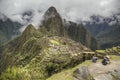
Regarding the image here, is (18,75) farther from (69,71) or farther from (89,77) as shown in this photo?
(89,77)

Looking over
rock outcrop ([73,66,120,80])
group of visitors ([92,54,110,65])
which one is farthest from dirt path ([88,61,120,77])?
rock outcrop ([73,66,120,80])

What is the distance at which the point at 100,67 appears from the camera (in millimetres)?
60344

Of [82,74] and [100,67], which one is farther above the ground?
[100,67]

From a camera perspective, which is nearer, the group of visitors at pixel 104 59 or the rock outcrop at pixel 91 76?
the rock outcrop at pixel 91 76

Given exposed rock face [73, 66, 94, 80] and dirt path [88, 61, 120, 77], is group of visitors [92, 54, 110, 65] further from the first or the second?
exposed rock face [73, 66, 94, 80]

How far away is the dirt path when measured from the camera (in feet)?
187

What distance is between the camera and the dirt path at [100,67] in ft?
187

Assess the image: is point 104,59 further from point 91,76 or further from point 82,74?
point 82,74

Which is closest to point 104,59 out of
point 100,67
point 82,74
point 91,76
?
point 100,67

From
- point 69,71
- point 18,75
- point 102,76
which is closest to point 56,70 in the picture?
point 69,71

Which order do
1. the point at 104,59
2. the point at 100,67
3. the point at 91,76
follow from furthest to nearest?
the point at 104,59
the point at 100,67
the point at 91,76

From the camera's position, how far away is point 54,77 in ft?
197

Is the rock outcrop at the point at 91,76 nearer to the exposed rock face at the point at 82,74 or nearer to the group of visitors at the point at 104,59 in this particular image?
the exposed rock face at the point at 82,74

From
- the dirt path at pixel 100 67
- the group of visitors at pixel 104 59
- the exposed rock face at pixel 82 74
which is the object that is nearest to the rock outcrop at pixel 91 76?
the exposed rock face at pixel 82 74
